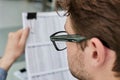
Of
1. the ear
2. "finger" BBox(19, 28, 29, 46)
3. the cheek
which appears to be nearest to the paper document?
"finger" BBox(19, 28, 29, 46)

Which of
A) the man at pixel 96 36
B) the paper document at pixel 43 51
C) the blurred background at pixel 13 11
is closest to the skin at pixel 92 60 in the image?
the man at pixel 96 36

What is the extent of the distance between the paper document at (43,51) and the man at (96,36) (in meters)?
0.29

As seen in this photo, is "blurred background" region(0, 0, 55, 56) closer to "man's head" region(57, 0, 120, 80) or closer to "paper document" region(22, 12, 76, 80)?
"paper document" region(22, 12, 76, 80)

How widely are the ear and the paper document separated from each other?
0.37 meters

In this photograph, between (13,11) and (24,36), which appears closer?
(24,36)

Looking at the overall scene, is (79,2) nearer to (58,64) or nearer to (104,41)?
(104,41)

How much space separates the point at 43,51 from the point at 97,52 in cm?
41

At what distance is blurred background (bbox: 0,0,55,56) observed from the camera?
3.05m

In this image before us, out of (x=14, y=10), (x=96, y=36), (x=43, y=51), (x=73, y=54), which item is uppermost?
(x=96, y=36)

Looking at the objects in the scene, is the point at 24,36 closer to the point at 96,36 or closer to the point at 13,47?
the point at 13,47

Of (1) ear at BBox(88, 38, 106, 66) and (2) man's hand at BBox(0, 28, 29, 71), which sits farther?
(2) man's hand at BBox(0, 28, 29, 71)

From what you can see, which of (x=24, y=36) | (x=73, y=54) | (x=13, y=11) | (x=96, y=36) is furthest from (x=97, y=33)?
(x=13, y=11)

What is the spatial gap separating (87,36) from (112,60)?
0.32 feet

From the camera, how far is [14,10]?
13.0ft
